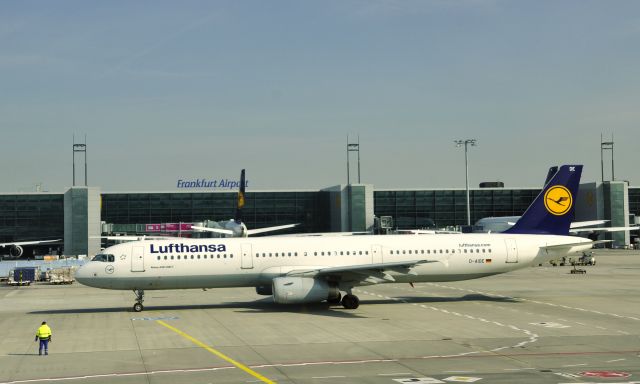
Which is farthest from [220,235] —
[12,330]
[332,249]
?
[12,330]

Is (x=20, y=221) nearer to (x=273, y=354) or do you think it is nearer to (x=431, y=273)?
(x=431, y=273)

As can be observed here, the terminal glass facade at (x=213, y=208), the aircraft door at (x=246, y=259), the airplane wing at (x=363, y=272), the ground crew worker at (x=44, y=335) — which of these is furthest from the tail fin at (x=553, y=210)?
the terminal glass facade at (x=213, y=208)

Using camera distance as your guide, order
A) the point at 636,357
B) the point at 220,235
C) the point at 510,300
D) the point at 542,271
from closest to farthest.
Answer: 1. the point at 636,357
2. the point at 510,300
3. the point at 542,271
4. the point at 220,235

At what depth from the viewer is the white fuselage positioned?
4125 cm

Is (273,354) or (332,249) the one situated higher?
(332,249)

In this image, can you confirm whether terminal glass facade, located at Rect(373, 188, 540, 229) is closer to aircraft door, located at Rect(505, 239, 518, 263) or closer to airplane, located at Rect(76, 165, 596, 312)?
airplane, located at Rect(76, 165, 596, 312)

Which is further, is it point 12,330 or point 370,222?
point 370,222

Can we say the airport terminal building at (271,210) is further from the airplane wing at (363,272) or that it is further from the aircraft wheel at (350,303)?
the aircraft wheel at (350,303)

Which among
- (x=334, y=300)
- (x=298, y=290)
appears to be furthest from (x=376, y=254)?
(x=298, y=290)

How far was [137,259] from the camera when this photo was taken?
4122 centimetres

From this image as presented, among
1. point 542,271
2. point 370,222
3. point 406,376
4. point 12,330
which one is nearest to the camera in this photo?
point 406,376

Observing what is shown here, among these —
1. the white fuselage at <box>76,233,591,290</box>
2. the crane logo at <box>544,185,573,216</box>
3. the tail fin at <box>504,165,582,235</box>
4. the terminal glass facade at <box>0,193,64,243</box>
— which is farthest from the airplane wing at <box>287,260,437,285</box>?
the terminal glass facade at <box>0,193,64,243</box>

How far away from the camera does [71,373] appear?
2391 cm

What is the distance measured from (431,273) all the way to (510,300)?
5345 mm
